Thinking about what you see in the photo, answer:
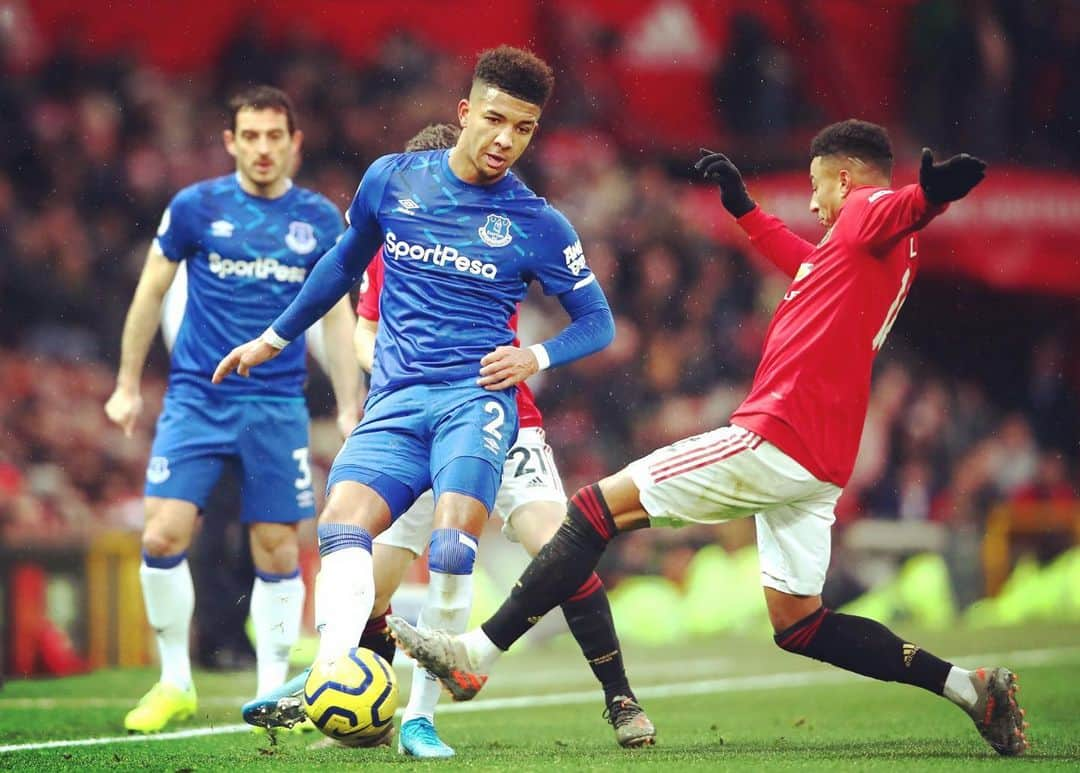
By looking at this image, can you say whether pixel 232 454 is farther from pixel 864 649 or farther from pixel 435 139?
pixel 864 649

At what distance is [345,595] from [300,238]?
2.52 metres

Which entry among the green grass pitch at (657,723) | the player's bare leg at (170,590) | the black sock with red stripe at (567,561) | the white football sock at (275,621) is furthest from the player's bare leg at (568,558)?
the player's bare leg at (170,590)

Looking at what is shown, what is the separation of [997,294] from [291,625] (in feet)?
51.8

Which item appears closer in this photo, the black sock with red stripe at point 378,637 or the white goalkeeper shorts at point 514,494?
the white goalkeeper shorts at point 514,494

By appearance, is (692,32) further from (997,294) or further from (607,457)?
(607,457)

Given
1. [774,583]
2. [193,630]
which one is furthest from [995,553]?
[774,583]

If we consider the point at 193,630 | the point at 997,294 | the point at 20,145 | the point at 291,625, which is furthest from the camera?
the point at 997,294

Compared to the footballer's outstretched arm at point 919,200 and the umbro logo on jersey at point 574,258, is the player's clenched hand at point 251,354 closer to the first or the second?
the umbro logo on jersey at point 574,258

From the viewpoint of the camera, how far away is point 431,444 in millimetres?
6008

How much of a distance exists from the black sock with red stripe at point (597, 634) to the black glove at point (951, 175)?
207 centimetres

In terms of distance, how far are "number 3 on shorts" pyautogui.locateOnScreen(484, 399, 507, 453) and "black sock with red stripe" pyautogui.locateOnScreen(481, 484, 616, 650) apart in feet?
1.12

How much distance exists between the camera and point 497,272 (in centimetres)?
615

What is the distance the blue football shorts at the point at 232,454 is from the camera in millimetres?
7629

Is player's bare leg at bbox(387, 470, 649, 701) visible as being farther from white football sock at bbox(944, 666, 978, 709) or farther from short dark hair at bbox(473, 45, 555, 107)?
short dark hair at bbox(473, 45, 555, 107)
